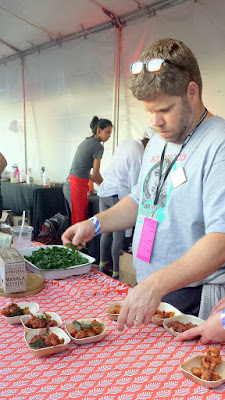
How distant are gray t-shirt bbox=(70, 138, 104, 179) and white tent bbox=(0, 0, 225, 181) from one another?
35 centimetres

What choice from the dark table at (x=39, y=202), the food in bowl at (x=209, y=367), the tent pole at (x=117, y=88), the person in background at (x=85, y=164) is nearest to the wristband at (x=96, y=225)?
the food in bowl at (x=209, y=367)

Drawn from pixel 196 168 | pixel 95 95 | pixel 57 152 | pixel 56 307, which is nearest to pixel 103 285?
pixel 56 307

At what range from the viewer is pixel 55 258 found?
1.73 meters

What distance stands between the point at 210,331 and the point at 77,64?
4374mm

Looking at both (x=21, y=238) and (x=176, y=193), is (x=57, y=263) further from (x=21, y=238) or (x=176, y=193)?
(x=176, y=193)

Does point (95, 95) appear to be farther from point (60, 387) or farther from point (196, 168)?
point (60, 387)

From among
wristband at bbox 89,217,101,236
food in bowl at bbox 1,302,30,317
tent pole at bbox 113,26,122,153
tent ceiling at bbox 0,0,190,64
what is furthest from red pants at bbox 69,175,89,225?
food in bowl at bbox 1,302,30,317

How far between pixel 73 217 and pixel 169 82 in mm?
3064

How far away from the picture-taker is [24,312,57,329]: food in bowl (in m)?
1.17

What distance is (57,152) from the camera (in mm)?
5477

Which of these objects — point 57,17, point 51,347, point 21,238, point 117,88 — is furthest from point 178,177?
point 57,17

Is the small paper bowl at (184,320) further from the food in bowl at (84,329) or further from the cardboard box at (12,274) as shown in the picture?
the cardboard box at (12,274)

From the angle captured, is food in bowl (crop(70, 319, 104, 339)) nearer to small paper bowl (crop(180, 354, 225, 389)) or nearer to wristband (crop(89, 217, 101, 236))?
small paper bowl (crop(180, 354, 225, 389))

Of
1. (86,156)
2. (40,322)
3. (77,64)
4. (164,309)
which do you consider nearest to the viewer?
(40,322)
